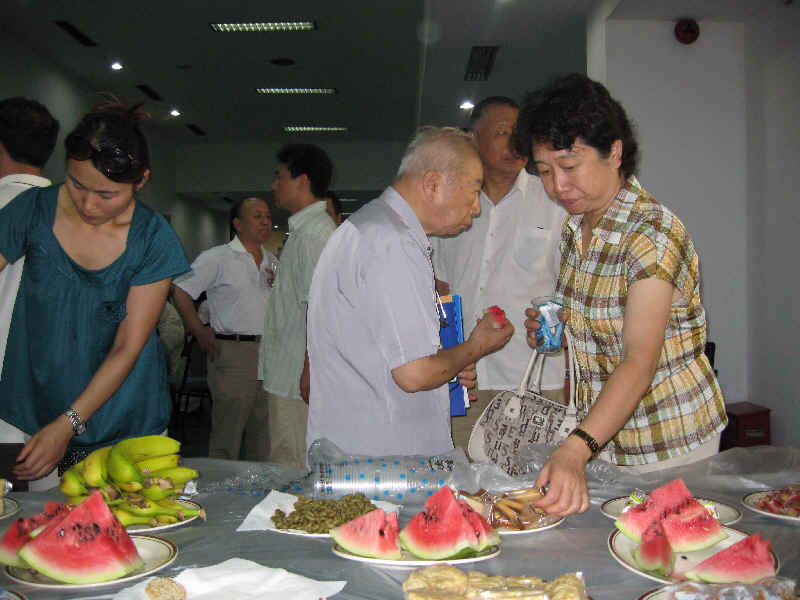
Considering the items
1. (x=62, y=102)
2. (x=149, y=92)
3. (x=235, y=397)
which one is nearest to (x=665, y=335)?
(x=235, y=397)

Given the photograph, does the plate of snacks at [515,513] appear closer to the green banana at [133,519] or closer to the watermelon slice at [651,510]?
the watermelon slice at [651,510]

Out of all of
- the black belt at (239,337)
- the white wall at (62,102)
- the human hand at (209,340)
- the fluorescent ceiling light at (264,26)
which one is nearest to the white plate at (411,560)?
the black belt at (239,337)

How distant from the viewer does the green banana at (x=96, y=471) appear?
1.53 m

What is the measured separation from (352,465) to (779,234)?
4.53m

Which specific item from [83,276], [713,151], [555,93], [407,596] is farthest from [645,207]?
[713,151]

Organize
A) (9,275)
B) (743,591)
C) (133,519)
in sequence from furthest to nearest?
(9,275) → (133,519) → (743,591)

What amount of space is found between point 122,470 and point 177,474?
5.2 inches

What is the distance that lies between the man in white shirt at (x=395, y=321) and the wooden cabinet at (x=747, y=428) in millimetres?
3614

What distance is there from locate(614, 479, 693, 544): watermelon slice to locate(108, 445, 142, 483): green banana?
1.02 meters

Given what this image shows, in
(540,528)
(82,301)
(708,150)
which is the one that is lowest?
(540,528)

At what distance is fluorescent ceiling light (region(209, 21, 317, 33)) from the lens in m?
7.58

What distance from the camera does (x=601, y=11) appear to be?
585 cm

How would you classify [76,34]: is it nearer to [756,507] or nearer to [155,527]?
[155,527]

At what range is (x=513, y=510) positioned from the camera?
1.37 meters
